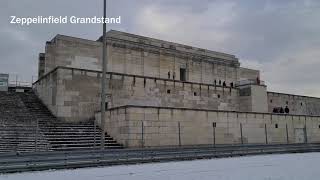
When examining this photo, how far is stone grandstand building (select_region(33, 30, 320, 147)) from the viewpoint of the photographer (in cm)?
3170

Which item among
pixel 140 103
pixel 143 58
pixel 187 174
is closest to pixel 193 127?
pixel 140 103

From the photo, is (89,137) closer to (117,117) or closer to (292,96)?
(117,117)

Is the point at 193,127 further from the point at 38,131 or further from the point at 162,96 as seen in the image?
the point at 38,131

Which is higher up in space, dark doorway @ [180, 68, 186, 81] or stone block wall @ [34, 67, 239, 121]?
dark doorway @ [180, 68, 186, 81]

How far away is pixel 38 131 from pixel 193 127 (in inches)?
500

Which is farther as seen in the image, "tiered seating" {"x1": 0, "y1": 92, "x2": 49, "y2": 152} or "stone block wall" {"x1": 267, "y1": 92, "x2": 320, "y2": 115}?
"stone block wall" {"x1": 267, "y1": 92, "x2": 320, "y2": 115}

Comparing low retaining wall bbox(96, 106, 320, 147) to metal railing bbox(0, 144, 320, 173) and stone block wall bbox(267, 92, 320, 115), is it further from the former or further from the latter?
stone block wall bbox(267, 92, 320, 115)

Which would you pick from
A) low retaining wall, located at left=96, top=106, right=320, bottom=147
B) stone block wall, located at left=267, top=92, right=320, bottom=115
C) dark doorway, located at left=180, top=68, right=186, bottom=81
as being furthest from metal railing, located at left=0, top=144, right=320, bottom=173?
stone block wall, located at left=267, top=92, right=320, bottom=115

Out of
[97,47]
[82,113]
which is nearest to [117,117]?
[82,113]

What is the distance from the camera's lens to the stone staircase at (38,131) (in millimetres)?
25188

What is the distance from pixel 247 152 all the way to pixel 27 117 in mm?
16842

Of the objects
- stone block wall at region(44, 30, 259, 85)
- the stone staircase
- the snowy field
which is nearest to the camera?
the snowy field

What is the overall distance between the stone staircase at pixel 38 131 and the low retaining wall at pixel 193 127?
1.65 meters

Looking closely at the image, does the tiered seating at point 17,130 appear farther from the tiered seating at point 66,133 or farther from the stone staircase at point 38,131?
the tiered seating at point 66,133
